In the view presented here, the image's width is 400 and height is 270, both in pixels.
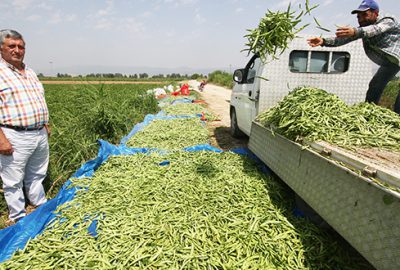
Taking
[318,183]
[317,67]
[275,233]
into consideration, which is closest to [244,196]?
[275,233]

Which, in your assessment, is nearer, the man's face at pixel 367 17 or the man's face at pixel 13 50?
the man's face at pixel 13 50

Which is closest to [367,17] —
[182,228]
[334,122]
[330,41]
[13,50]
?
[330,41]

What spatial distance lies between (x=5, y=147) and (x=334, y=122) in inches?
163

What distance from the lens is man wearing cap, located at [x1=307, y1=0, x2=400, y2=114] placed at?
3.50m

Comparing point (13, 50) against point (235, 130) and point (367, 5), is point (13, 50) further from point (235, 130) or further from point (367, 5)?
point (235, 130)

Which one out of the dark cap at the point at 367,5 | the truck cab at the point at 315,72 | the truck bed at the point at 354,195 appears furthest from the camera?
the truck cab at the point at 315,72

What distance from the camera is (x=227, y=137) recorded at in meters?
7.41

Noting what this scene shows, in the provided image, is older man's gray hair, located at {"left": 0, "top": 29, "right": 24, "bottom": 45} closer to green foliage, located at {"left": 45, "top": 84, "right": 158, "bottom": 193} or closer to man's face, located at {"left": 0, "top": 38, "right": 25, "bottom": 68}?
man's face, located at {"left": 0, "top": 38, "right": 25, "bottom": 68}

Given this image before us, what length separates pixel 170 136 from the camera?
21.4 feet

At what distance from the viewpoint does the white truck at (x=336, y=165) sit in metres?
1.58

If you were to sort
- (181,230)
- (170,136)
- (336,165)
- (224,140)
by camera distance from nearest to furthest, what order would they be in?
(336,165) → (181,230) → (170,136) → (224,140)

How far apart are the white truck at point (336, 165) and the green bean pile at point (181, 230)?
517 mm

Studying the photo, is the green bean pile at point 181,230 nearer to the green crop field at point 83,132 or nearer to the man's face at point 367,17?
the green crop field at point 83,132

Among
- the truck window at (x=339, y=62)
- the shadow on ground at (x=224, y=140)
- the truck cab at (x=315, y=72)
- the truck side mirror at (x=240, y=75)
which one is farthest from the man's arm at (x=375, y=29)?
the shadow on ground at (x=224, y=140)
